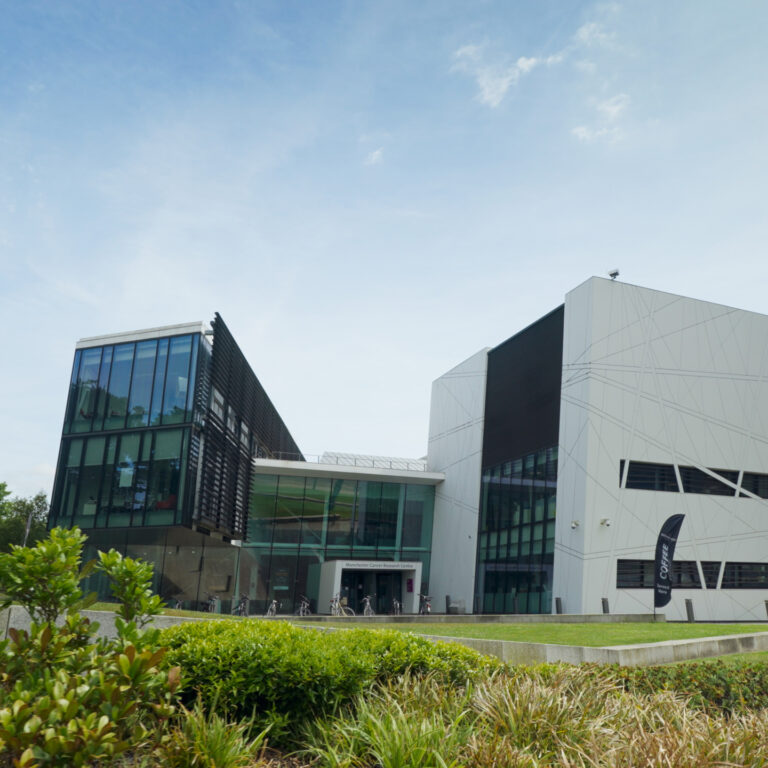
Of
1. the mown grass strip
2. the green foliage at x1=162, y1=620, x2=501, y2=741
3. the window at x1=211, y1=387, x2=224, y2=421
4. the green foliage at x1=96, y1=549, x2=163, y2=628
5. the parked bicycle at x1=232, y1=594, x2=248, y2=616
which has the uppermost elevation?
the window at x1=211, y1=387, x2=224, y2=421

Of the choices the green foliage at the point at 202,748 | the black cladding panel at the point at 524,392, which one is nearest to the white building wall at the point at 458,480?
the black cladding panel at the point at 524,392

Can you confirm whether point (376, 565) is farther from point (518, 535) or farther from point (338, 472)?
point (518, 535)

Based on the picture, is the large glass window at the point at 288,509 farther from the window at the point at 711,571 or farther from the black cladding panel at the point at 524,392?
the window at the point at 711,571

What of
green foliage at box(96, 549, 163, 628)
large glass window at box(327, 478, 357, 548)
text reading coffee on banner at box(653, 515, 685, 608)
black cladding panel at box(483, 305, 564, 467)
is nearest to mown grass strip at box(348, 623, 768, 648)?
text reading coffee on banner at box(653, 515, 685, 608)

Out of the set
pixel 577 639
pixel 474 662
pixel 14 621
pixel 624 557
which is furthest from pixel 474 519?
pixel 474 662

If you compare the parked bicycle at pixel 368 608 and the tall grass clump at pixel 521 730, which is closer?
the tall grass clump at pixel 521 730

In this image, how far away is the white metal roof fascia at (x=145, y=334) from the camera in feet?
80.3

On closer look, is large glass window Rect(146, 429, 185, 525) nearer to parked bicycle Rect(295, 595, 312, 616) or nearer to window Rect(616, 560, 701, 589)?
parked bicycle Rect(295, 595, 312, 616)

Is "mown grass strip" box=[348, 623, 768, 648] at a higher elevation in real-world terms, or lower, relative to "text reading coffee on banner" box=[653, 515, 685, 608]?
lower

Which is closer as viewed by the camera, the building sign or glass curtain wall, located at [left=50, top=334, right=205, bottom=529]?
glass curtain wall, located at [left=50, top=334, right=205, bottom=529]

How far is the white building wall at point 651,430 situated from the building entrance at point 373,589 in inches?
460

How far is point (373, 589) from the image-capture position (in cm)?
3772

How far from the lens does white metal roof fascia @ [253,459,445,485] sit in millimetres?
36531

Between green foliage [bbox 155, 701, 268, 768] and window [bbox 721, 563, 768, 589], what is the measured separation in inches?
1128
